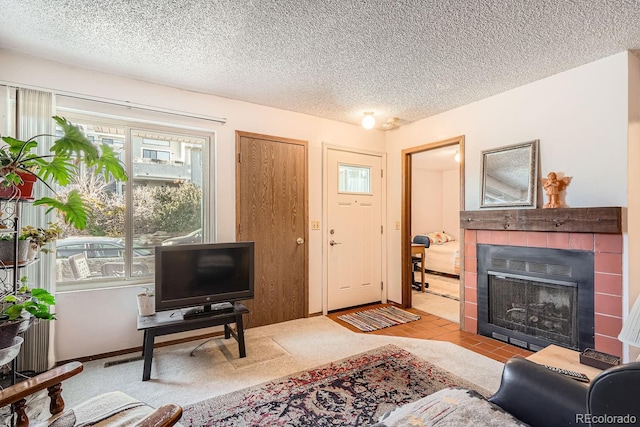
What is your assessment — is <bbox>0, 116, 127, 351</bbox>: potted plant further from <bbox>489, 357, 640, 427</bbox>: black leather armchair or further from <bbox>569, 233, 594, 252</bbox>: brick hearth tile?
<bbox>569, 233, 594, 252</bbox>: brick hearth tile

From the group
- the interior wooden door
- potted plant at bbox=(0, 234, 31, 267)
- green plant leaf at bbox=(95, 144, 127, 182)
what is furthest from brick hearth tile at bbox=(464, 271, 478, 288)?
potted plant at bbox=(0, 234, 31, 267)

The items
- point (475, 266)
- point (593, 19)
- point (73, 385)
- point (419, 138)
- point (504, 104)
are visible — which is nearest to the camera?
point (593, 19)

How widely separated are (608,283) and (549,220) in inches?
23.4

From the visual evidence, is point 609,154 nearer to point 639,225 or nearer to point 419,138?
point 639,225

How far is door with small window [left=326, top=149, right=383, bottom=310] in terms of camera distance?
13.1 ft

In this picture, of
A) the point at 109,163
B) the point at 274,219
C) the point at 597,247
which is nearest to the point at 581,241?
the point at 597,247

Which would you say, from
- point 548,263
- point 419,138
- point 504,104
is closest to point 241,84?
point 419,138

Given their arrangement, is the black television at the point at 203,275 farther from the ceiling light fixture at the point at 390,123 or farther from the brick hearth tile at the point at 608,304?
the brick hearth tile at the point at 608,304

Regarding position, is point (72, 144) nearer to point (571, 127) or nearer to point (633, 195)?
point (571, 127)

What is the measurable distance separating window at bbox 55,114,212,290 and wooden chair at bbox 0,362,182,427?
162 cm

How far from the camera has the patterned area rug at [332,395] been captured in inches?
73.5

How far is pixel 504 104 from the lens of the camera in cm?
306

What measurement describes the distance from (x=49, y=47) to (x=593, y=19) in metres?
3.65

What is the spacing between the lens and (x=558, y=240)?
2.65m
